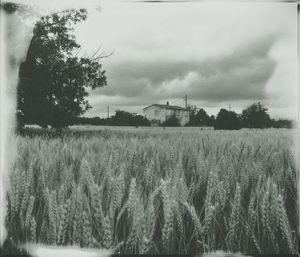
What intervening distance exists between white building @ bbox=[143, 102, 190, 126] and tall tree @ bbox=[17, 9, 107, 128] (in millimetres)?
231

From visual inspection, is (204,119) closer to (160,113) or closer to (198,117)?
(198,117)

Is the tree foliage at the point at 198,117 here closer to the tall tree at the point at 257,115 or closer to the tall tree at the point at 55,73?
the tall tree at the point at 257,115

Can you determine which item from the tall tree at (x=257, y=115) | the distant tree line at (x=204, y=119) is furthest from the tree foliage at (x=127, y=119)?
the tall tree at (x=257, y=115)

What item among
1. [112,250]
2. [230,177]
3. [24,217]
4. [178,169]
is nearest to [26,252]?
[24,217]

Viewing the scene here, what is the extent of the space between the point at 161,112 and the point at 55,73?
0.73 metres

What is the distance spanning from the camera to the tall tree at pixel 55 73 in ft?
4.81

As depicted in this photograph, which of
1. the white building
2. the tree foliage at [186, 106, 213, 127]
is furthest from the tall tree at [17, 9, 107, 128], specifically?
the tree foliage at [186, 106, 213, 127]

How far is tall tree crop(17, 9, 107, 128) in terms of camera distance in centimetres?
146

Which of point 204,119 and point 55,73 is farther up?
point 55,73

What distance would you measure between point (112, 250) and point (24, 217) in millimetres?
289

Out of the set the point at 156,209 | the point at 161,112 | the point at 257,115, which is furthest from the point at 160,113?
the point at 156,209

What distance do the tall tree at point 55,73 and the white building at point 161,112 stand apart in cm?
23

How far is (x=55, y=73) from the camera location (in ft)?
6.32

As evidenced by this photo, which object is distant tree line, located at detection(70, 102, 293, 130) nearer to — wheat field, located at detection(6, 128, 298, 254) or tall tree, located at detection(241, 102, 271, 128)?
tall tree, located at detection(241, 102, 271, 128)
